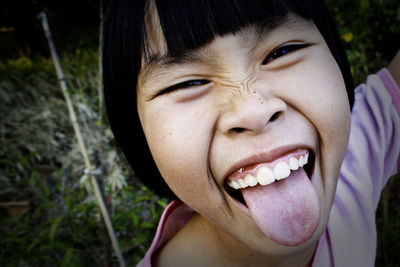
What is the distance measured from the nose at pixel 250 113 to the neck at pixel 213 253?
1.61 feet

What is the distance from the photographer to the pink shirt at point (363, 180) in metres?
1.27

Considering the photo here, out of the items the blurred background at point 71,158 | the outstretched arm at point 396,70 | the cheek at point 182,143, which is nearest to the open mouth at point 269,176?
the cheek at point 182,143

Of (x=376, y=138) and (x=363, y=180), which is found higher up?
(x=376, y=138)

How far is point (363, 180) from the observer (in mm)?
1333

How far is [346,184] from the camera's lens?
4.38 ft

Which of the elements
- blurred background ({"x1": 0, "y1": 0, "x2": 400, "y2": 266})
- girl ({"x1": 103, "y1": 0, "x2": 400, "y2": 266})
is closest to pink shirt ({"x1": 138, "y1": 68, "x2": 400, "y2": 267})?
girl ({"x1": 103, "y1": 0, "x2": 400, "y2": 266})

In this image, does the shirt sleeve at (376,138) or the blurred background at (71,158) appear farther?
the blurred background at (71,158)

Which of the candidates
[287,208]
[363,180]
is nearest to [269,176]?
[287,208]

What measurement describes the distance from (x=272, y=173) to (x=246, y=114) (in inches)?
7.5

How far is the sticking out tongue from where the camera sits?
885mm

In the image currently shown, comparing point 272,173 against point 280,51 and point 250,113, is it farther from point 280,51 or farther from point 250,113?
point 280,51

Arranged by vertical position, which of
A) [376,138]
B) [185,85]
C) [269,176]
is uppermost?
[185,85]

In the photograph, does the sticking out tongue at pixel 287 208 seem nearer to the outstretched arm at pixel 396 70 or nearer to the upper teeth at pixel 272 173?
the upper teeth at pixel 272 173

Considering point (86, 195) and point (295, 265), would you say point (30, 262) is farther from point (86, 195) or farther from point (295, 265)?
point (295, 265)
